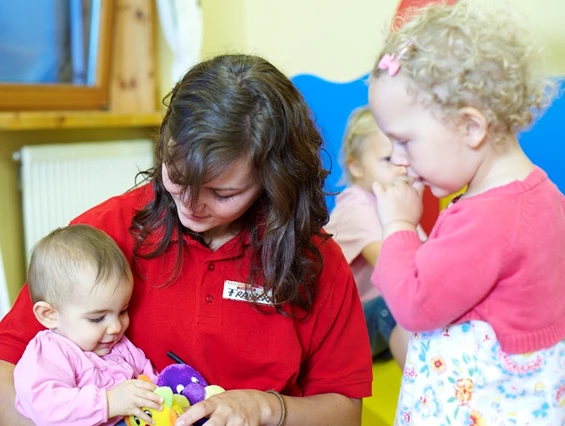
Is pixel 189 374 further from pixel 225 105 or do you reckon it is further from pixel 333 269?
pixel 225 105

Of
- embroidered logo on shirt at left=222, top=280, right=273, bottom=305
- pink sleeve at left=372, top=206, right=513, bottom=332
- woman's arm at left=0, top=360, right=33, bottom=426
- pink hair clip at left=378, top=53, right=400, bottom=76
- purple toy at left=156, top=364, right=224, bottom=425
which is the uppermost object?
pink hair clip at left=378, top=53, right=400, bottom=76

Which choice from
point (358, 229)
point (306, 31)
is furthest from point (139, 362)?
point (306, 31)

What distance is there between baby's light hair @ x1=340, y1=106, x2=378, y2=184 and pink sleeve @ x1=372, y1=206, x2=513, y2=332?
1.36m

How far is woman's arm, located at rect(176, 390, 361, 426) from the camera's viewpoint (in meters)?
1.08

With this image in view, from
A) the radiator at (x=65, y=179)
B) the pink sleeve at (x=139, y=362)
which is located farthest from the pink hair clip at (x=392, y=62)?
the radiator at (x=65, y=179)

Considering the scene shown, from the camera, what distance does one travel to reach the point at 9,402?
1163mm

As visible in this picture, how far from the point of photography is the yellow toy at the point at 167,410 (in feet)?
3.55

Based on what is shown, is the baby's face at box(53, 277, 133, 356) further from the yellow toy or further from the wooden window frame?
the wooden window frame

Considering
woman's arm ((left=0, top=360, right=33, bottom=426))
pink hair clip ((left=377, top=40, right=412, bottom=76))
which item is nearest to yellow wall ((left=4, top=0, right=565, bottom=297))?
pink hair clip ((left=377, top=40, right=412, bottom=76))

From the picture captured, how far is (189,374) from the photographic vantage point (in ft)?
3.90

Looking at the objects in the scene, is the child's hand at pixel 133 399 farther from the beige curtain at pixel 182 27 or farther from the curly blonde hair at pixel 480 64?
the beige curtain at pixel 182 27

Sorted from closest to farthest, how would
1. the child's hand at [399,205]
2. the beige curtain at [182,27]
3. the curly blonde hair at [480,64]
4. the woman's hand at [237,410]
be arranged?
the curly blonde hair at [480,64]
the child's hand at [399,205]
the woman's hand at [237,410]
the beige curtain at [182,27]

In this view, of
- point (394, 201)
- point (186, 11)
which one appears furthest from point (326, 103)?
point (394, 201)

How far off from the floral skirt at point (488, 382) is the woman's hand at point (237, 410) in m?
0.32
